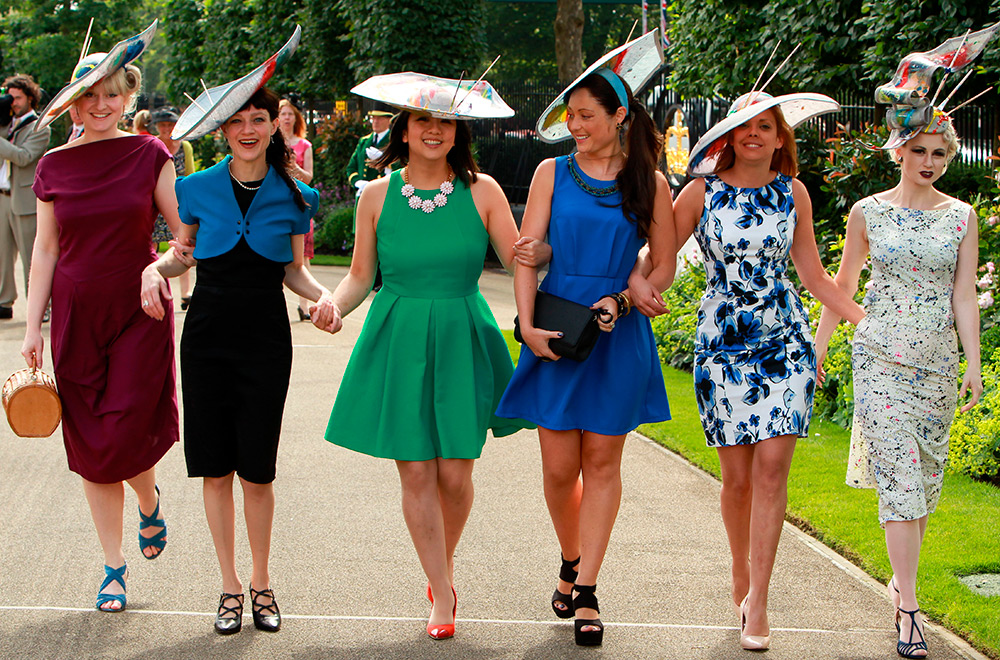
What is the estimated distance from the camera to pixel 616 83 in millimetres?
3971

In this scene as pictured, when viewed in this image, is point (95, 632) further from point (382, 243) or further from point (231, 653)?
point (382, 243)

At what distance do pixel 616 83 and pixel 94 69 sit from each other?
1.83m

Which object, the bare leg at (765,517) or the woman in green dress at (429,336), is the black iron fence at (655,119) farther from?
the bare leg at (765,517)

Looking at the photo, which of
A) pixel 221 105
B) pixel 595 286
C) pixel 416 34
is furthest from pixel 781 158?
pixel 416 34

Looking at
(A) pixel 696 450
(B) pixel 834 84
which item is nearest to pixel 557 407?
(A) pixel 696 450

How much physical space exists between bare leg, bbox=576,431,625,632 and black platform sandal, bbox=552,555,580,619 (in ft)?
0.61

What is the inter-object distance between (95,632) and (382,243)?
1657 mm

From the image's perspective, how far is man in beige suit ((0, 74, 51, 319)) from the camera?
32.4 feet

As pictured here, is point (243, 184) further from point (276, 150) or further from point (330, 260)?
point (330, 260)

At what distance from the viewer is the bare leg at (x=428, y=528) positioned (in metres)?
4.00

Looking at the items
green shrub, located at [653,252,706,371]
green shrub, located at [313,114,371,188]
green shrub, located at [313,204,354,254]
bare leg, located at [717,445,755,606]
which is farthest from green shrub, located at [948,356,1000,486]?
green shrub, located at [313,114,371,188]

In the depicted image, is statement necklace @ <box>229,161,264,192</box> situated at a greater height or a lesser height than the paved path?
greater

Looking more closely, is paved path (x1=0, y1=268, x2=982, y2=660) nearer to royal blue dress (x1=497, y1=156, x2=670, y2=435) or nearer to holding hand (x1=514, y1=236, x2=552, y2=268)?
royal blue dress (x1=497, y1=156, x2=670, y2=435)

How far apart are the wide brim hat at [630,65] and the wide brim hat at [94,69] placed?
1475mm
